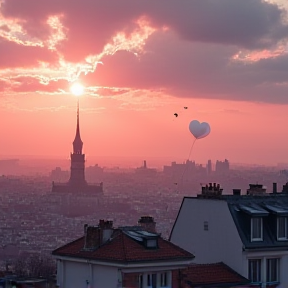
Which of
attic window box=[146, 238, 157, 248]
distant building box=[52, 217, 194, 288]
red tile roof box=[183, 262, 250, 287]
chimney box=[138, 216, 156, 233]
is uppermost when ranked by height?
chimney box=[138, 216, 156, 233]

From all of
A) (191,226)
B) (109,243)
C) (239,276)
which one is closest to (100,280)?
(109,243)

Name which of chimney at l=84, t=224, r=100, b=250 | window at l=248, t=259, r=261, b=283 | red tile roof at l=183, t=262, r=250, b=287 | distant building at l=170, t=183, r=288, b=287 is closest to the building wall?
distant building at l=170, t=183, r=288, b=287

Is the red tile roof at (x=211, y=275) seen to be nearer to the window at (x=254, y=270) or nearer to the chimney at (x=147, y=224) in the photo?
the window at (x=254, y=270)

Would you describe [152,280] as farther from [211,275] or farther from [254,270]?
[254,270]

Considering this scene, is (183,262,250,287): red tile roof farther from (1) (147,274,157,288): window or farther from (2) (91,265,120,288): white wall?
(2) (91,265,120,288): white wall

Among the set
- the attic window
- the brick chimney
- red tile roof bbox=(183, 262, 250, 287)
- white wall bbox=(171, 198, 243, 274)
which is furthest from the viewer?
white wall bbox=(171, 198, 243, 274)

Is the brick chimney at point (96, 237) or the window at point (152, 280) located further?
the brick chimney at point (96, 237)

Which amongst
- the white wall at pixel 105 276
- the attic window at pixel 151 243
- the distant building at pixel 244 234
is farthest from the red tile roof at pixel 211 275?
the white wall at pixel 105 276
